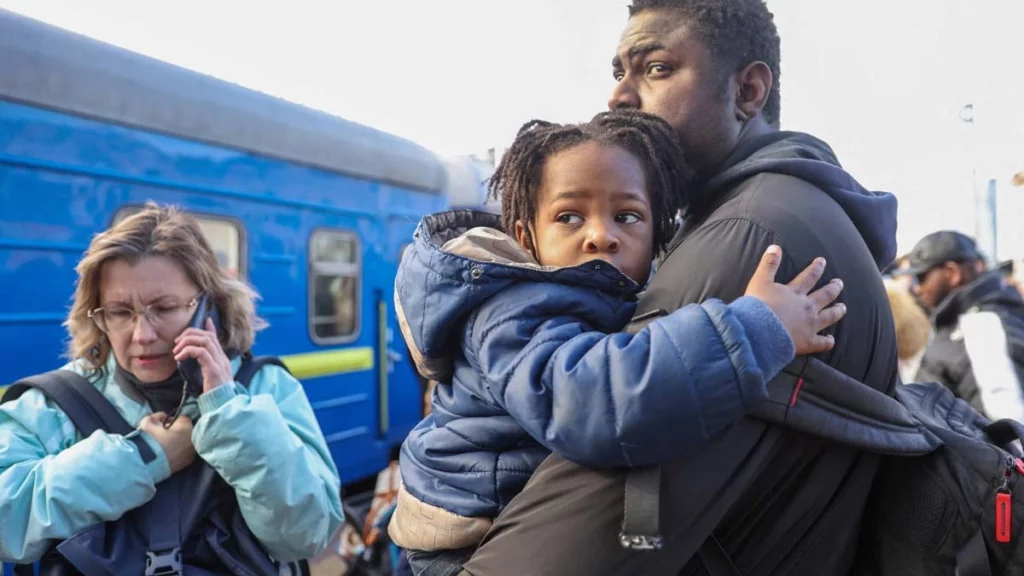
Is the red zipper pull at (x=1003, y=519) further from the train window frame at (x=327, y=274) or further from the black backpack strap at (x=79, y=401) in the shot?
the train window frame at (x=327, y=274)

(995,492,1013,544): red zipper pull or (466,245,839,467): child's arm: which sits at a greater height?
(466,245,839,467): child's arm

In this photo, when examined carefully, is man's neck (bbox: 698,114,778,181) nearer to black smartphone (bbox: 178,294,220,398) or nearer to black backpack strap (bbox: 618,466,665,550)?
black backpack strap (bbox: 618,466,665,550)

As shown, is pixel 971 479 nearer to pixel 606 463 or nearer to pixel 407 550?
pixel 606 463

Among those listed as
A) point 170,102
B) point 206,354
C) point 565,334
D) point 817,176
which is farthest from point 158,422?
point 170,102

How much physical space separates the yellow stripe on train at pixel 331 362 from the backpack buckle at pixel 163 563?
8.77 feet

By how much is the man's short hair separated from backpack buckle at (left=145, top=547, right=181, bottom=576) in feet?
5.85

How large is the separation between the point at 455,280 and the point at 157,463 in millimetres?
1218

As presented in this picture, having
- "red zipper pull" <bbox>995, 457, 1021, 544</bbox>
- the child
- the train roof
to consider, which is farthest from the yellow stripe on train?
"red zipper pull" <bbox>995, 457, 1021, 544</bbox>

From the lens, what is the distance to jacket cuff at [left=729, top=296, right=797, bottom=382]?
39.4 inches

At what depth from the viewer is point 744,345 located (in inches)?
38.6

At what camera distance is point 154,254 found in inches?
85.6

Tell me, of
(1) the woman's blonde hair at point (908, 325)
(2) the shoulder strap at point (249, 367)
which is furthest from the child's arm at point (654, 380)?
(1) the woman's blonde hair at point (908, 325)

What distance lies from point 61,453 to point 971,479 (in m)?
2.09

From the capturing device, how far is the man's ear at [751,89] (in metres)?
1.48
